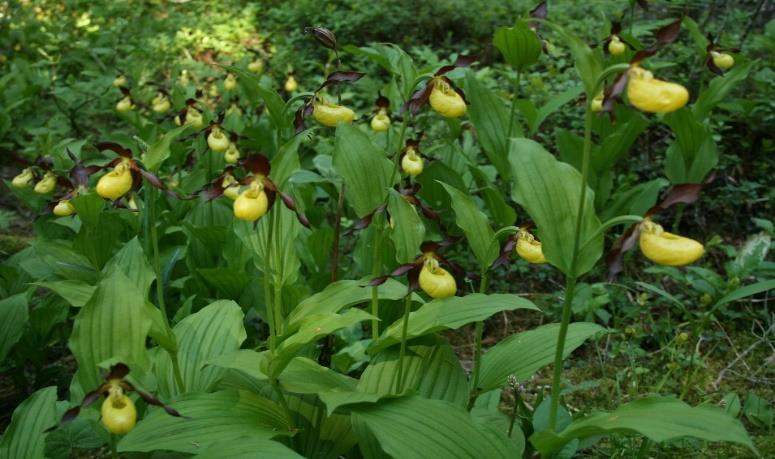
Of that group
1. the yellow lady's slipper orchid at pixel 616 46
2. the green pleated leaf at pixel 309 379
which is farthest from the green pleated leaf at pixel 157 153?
the yellow lady's slipper orchid at pixel 616 46

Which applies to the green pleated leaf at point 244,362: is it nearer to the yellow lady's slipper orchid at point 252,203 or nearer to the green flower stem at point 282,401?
the green flower stem at point 282,401

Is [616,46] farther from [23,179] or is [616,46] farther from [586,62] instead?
[23,179]

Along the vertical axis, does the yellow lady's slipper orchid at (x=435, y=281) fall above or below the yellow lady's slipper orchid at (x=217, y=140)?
above

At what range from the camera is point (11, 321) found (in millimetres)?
2230

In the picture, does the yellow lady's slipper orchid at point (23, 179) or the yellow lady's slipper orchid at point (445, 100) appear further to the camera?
the yellow lady's slipper orchid at point (23, 179)

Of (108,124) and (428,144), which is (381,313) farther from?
(108,124)

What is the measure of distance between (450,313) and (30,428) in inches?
43.7

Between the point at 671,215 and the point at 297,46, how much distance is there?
366 centimetres

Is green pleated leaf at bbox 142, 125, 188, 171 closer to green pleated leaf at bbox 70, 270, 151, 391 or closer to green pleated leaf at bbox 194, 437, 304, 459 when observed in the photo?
green pleated leaf at bbox 70, 270, 151, 391

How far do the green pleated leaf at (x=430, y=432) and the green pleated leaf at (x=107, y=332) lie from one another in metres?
0.56

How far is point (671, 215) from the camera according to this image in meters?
3.42

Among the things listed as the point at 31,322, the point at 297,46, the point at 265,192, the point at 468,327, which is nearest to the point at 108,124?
the point at 297,46

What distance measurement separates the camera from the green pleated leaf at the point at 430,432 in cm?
148

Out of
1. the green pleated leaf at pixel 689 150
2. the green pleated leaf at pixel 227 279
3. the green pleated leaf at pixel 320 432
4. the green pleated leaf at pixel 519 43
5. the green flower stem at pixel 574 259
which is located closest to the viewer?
the green flower stem at pixel 574 259
